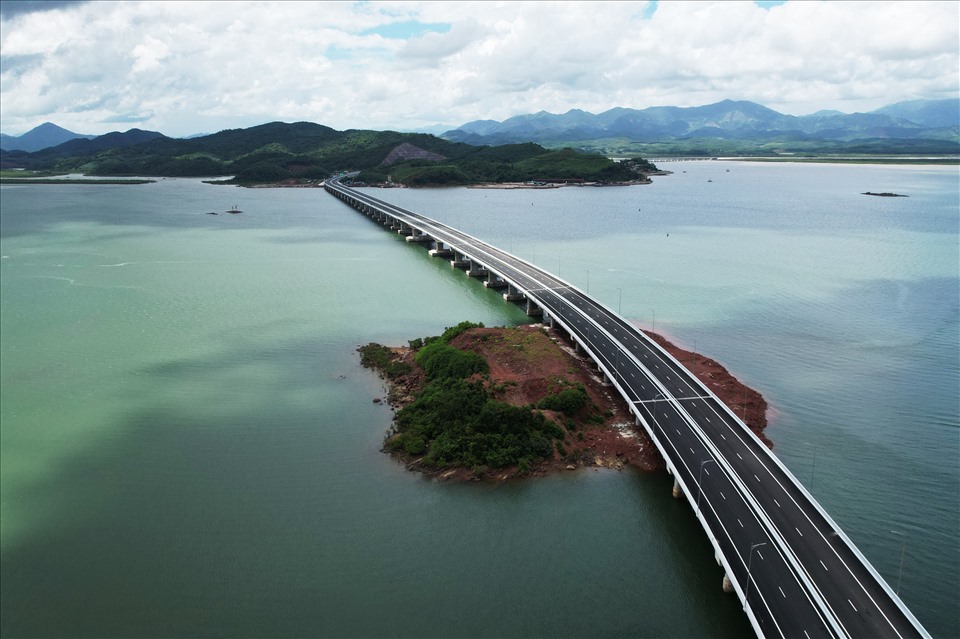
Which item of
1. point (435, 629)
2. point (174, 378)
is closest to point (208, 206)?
point (174, 378)

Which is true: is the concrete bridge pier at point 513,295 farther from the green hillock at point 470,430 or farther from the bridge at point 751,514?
the green hillock at point 470,430

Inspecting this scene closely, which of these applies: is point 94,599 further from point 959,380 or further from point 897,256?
point 897,256

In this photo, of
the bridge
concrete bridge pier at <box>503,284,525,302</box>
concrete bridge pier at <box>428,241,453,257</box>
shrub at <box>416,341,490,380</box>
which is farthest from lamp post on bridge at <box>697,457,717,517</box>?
concrete bridge pier at <box>428,241,453,257</box>

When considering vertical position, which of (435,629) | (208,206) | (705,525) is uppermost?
(208,206)

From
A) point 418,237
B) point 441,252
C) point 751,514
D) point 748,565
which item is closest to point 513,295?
point 441,252

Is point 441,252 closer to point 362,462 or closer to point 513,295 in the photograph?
point 513,295

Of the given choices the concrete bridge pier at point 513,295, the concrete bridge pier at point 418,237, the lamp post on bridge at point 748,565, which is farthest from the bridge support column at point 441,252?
the lamp post on bridge at point 748,565

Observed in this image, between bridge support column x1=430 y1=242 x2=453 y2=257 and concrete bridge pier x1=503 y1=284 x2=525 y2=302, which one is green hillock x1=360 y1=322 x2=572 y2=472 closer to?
concrete bridge pier x1=503 y1=284 x2=525 y2=302
